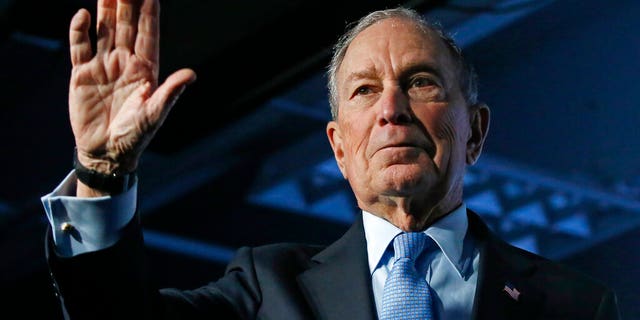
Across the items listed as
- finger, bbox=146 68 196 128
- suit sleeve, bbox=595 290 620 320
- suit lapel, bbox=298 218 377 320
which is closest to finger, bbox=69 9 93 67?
finger, bbox=146 68 196 128

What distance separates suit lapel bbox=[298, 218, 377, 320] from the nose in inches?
7.7

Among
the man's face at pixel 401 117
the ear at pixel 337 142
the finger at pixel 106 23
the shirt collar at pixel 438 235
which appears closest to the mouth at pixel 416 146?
the man's face at pixel 401 117

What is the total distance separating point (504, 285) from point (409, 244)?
157mm

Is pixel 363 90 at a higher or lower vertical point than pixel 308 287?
higher

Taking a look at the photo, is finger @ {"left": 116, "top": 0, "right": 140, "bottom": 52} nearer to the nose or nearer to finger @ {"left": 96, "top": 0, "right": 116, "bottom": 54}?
finger @ {"left": 96, "top": 0, "right": 116, "bottom": 54}

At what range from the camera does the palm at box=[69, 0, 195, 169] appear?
144 centimetres

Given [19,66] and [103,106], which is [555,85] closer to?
[19,66]

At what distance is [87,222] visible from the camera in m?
1.43

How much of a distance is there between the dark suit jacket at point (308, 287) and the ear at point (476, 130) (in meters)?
0.21

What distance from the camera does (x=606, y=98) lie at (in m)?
4.11

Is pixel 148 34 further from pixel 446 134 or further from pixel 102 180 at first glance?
pixel 446 134

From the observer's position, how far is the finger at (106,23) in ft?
5.10

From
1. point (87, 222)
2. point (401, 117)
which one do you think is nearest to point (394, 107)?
point (401, 117)

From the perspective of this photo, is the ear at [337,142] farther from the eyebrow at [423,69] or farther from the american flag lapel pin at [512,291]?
the american flag lapel pin at [512,291]
